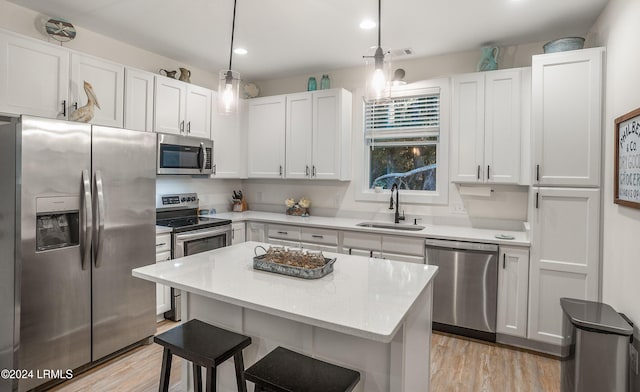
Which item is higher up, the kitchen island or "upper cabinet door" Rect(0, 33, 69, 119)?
"upper cabinet door" Rect(0, 33, 69, 119)

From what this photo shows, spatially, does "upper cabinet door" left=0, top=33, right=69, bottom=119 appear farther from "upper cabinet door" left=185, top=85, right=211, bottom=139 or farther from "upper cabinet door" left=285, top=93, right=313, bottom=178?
"upper cabinet door" left=285, top=93, right=313, bottom=178

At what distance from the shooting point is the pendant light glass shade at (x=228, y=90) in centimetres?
205

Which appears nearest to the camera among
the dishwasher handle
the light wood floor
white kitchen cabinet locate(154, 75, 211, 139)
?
the light wood floor

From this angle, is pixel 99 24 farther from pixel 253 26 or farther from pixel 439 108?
pixel 439 108

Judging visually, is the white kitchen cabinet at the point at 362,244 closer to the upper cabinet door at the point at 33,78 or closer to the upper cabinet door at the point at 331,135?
the upper cabinet door at the point at 331,135

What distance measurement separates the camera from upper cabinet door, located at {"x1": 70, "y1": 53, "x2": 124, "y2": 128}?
2.84 meters

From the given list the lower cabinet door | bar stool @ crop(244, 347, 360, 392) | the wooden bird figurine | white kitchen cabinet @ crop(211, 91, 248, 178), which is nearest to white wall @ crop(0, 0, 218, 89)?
white kitchen cabinet @ crop(211, 91, 248, 178)

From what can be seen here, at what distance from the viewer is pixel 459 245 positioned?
307cm

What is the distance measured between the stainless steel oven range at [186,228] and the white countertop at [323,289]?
1.23 m

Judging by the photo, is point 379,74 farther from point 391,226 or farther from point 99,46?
point 99,46

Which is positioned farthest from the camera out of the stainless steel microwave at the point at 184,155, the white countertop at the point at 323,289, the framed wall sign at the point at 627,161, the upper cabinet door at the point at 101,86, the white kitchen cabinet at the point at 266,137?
the white kitchen cabinet at the point at 266,137

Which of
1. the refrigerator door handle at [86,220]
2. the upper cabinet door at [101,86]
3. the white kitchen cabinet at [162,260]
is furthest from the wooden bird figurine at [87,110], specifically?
the white kitchen cabinet at [162,260]

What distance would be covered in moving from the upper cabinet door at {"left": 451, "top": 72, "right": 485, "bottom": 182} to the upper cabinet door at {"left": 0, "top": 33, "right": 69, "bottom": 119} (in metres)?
3.36

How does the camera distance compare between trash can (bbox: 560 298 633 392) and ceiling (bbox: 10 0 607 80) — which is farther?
ceiling (bbox: 10 0 607 80)
